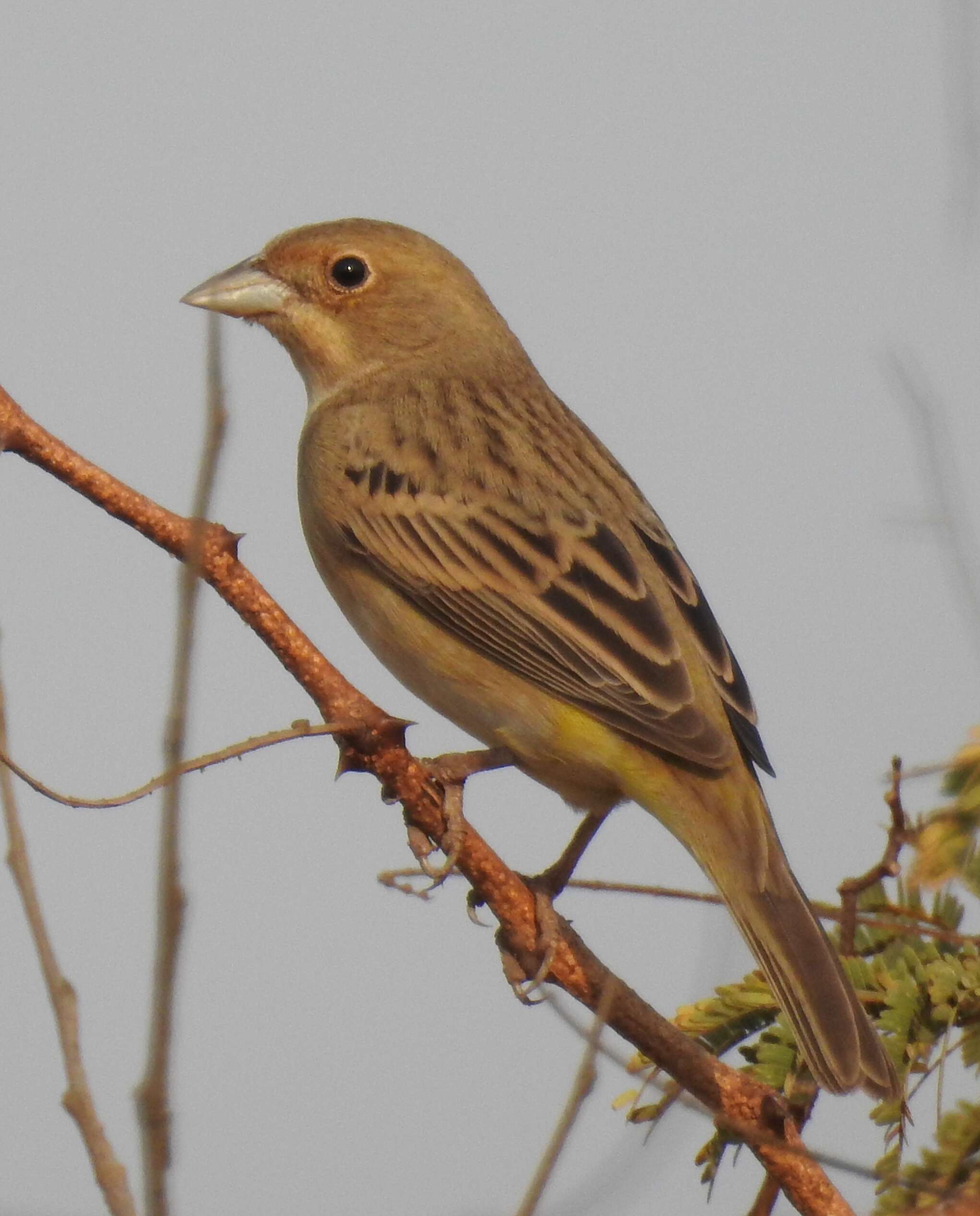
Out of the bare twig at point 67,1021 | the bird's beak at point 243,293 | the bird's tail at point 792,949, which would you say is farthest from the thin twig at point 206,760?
the bird's beak at point 243,293

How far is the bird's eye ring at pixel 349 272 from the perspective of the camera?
6281mm

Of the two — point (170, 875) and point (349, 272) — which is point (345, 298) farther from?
point (170, 875)

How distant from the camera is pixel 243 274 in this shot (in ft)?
20.1

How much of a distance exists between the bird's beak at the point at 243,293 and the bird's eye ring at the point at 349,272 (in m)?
0.20

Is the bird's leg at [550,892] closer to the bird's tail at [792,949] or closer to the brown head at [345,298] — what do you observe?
the bird's tail at [792,949]

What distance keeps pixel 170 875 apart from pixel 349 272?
4.68 m

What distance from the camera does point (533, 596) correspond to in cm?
494

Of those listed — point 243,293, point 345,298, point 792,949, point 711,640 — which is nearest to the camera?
point 792,949

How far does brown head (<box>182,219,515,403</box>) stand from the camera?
6.15 metres

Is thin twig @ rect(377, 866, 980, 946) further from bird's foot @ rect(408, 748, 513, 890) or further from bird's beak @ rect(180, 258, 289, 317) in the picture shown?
bird's beak @ rect(180, 258, 289, 317)

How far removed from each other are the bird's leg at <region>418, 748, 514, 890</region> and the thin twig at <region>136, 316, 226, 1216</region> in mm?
1282

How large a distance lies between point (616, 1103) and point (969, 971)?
732 millimetres

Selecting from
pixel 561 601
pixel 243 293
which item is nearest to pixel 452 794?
pixel 561 601

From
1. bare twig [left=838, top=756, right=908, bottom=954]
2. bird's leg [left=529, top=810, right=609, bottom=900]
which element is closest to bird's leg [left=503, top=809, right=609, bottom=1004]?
bird's leg [left=529, top=810, right=609, bottom=900]
